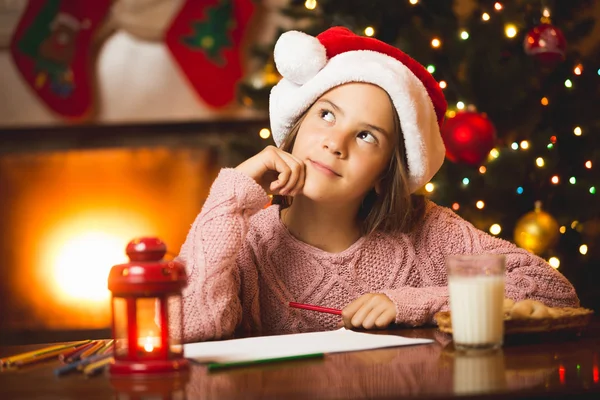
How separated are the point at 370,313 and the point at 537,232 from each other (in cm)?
126

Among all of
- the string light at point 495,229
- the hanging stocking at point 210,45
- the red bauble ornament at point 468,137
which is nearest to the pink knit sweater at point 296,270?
the red bauble ornament at point 468,137

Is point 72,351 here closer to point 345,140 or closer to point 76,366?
point 76,366

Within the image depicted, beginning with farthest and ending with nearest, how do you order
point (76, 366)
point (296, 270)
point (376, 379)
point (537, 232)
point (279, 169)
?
point (537, 232) < point (296, 270) < point (279, 169) < point (76, 366) < point (376, 379)

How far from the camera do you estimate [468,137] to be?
2.15m

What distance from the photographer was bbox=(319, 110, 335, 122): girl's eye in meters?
1.44

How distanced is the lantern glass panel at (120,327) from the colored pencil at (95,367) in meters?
0.02

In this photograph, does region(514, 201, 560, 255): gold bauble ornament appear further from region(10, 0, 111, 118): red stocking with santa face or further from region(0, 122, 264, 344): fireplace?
region(10, 0, 111, 118): red stocking with santa face

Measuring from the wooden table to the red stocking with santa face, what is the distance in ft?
8.22

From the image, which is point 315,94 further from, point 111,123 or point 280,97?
point 111,123

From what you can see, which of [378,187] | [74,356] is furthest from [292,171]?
[74,356]

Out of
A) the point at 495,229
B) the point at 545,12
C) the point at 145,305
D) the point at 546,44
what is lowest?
the point at 495,229

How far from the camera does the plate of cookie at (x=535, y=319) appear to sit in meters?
1.06

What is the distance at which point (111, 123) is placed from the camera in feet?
11.1

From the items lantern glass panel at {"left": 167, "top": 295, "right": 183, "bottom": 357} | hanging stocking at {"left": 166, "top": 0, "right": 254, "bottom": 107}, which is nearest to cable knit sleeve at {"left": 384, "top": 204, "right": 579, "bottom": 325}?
lantern glass panel at {"left": 167, "top": 295, "right": 183, "bottom": 357}
